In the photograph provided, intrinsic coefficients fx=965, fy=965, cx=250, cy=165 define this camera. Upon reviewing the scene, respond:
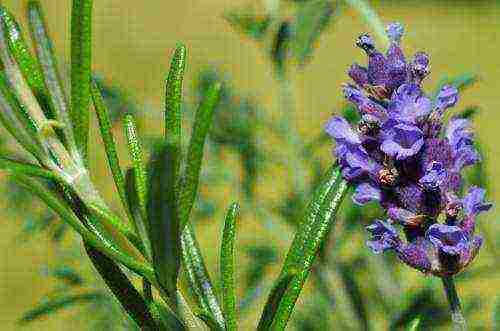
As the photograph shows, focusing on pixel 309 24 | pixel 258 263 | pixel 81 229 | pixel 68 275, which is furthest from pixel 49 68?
pixel 258 263

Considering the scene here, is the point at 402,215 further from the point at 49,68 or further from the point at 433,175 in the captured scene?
the point at 49,68

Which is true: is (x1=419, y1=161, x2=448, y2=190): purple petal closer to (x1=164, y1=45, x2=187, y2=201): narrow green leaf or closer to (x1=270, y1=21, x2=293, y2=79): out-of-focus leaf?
(x1=164, y1=45, x2=187, y2=201): narrow green leaf

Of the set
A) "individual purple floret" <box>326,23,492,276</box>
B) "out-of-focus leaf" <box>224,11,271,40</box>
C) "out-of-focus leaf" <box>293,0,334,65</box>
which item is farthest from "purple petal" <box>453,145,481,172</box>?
"out-of-focus leaf" <box>224,11,271,40</box>

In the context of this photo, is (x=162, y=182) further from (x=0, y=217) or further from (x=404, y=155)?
(x=0, y=217)

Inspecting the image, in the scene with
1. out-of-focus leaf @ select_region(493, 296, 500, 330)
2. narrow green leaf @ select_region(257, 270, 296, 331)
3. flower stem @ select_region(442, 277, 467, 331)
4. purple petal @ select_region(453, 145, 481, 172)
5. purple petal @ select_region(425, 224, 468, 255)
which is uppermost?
purple petal @ select_region(453, 145, 481, 172)

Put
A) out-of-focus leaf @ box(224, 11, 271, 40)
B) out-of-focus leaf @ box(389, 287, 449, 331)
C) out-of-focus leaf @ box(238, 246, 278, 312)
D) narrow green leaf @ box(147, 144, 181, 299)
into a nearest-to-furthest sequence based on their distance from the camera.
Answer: narrow green leaf @ box(147, 144, 181, 299)
out-of-focus leaf @ box(389, 287, 449, 331)
out-of-focus leaf @ box(224, 11, 271, 40)
out-of-focus leaf @ box(238, 246, 278, 312)

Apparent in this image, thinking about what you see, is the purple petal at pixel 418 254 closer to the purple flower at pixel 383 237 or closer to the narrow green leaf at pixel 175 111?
the purple flower at pixel 383 237

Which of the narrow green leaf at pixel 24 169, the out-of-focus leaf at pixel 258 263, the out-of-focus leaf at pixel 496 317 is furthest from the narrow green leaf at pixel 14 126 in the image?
the out-of-focus leaf at pixel 258 263
